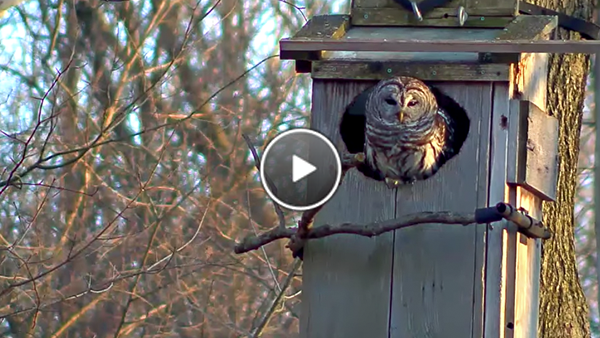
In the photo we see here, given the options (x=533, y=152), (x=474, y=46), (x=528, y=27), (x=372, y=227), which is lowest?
(x=372, y=227)

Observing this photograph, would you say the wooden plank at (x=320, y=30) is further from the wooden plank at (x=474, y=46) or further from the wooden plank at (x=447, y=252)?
the wooden plank at (x=447, y=252)

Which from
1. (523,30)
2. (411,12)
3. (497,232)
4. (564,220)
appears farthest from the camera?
(564,220)

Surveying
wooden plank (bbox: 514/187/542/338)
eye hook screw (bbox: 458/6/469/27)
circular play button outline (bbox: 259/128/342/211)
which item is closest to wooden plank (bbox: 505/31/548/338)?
wooden plank (bbox: 514/187/542/338)

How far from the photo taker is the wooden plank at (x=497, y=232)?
2.91 meters

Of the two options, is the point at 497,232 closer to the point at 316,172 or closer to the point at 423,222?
the point at 423,222

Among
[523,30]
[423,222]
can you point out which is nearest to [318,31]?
[523,30]

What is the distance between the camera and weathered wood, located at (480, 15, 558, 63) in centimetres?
300

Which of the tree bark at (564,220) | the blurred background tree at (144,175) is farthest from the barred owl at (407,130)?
the blurred background tree at (144,175)

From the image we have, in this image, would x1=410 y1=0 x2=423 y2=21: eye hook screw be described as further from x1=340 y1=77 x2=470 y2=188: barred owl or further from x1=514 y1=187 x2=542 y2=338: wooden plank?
x1=514 y1=187 x2=542 y2=338: wooden plank

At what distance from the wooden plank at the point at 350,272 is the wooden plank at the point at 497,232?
0.28 metres

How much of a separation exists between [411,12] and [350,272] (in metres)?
0.84

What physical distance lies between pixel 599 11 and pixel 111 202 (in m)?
4.19

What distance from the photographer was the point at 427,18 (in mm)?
3273

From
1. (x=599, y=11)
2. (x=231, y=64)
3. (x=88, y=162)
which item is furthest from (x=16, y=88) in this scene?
(x=599, y=11)
